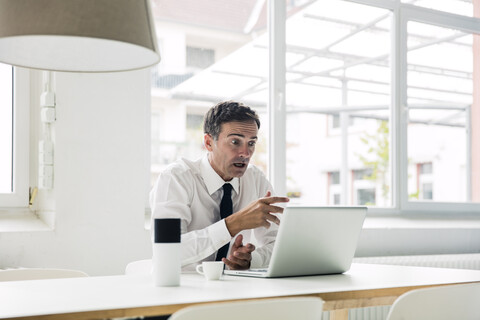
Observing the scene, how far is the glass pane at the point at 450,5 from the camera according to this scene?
15.0ft

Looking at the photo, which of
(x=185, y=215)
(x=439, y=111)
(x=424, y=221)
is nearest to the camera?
(x=185, y=215)

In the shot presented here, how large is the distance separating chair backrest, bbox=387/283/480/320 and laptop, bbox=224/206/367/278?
457mm

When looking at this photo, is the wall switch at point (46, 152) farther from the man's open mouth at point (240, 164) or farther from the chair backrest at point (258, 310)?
the chair backrest at point (258, 310)

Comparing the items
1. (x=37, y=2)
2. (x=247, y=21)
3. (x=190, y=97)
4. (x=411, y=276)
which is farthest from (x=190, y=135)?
(x=37, y=2)

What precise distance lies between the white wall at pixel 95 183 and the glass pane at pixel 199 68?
40cm

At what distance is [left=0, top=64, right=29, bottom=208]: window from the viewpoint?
10.6ft

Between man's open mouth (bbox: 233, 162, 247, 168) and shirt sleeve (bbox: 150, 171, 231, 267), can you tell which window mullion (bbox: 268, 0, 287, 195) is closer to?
man's open mouth (bbox: 233, 162, 247, 168)

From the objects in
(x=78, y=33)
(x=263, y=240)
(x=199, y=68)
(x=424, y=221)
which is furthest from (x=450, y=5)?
(x=78, y=33)

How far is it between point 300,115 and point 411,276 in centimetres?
221

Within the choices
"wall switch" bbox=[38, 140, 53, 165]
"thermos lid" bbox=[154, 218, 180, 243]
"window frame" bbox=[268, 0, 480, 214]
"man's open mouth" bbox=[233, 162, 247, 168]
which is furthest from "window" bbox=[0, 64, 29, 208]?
"thermos lid" bbox=[154, 218, 180, 243]

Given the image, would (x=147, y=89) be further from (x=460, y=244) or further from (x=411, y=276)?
(x=460, y=244)

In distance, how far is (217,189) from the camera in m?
2.60

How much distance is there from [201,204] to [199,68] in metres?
1.28

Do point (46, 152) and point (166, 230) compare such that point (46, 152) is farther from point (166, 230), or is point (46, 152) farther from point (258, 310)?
point (258, 310)
